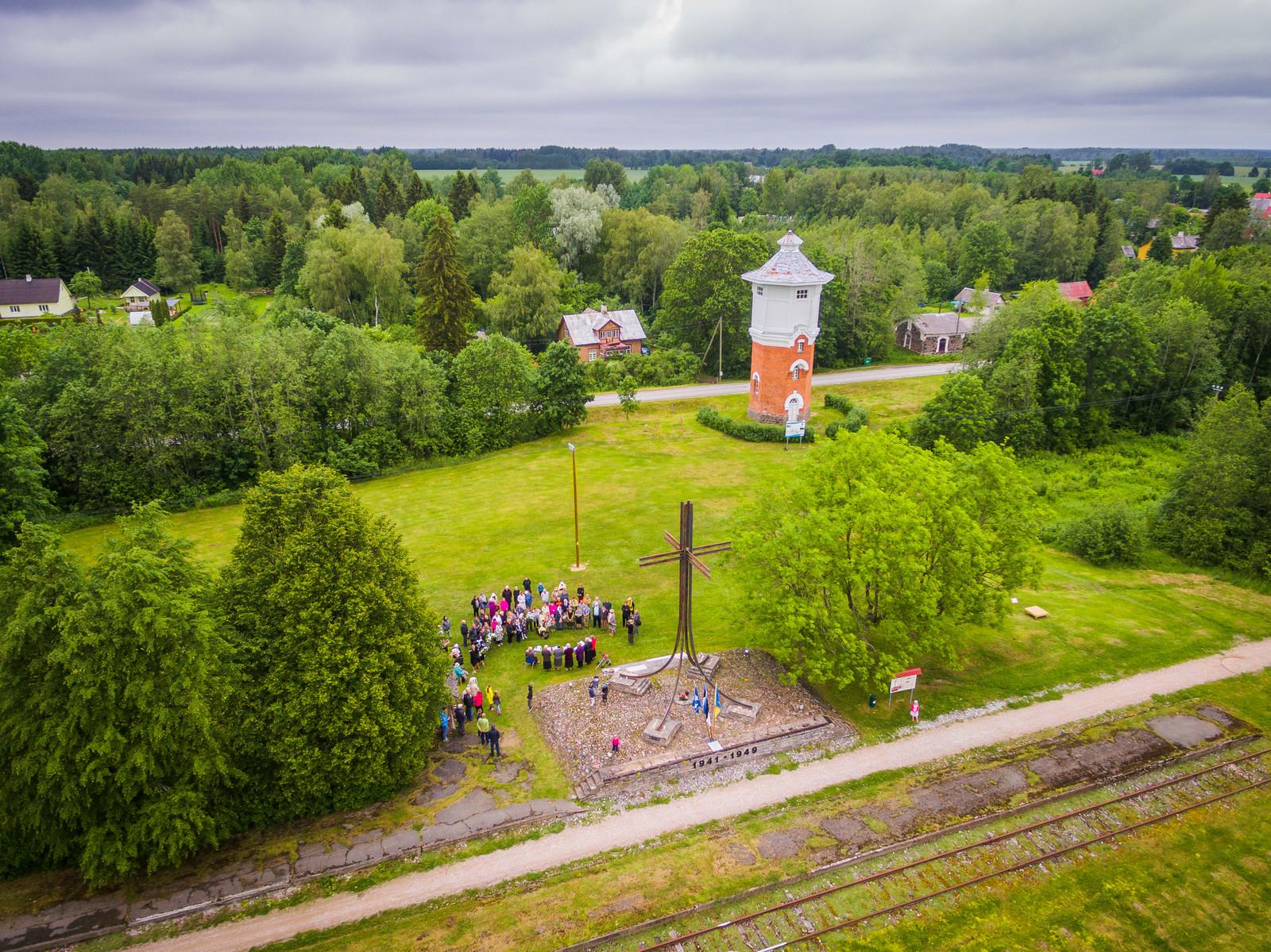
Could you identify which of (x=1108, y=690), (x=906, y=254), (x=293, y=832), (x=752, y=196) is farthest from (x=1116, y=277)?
(x=293, y=832)

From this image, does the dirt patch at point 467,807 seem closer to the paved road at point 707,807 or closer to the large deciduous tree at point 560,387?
the paved road at point 707,807

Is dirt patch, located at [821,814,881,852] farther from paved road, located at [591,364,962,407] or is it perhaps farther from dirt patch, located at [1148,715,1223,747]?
paved road, located at [591,364,962,407]

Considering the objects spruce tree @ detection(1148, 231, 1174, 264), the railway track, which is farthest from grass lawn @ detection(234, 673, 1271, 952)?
spruce tree @ detection(1148, 231, 1174, 264)

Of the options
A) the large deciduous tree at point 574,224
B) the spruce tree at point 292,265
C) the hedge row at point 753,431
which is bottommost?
the hedge row at point 753,431

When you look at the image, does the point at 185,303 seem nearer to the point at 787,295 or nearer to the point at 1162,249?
the point at 787,295

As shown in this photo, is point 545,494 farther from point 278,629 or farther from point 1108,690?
point 1108,690

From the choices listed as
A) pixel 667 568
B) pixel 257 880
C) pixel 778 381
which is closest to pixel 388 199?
pixel 778 381

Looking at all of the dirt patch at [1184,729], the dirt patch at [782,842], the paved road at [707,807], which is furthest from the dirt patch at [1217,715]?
the dirt patch at [782,842]
